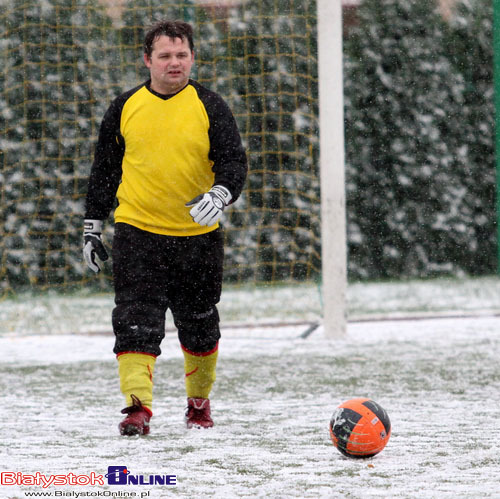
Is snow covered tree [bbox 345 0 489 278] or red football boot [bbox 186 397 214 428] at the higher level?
snow covered tree [bbox 345 0 489 278]

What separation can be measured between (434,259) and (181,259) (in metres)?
8.68

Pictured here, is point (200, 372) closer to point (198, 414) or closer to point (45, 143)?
point (198, 414)

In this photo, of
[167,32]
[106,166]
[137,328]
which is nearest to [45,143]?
[106,166]

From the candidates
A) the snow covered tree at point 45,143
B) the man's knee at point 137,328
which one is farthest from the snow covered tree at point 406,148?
the man's knee at point 137,328

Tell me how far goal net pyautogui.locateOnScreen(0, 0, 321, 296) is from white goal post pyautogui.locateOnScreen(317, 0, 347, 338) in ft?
8.87

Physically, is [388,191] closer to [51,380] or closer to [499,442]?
[51,380]

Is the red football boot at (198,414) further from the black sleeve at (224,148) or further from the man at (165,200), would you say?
the black sleeve at (224,148)

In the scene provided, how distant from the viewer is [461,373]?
478 cm

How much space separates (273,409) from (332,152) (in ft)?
8.62

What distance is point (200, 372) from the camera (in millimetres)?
3627

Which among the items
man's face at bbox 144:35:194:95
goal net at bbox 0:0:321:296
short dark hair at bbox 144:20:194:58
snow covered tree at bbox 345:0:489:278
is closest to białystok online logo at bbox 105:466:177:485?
man's face at bbox 144:35:194:95

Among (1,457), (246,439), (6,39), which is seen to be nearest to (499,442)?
(246,439)

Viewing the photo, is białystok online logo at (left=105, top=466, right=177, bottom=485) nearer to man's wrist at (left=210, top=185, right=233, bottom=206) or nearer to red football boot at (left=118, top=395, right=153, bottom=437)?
red football boot at (left=118, top=395, right=153, bottom=437)

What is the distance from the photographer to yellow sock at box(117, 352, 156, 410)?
11.1ft
